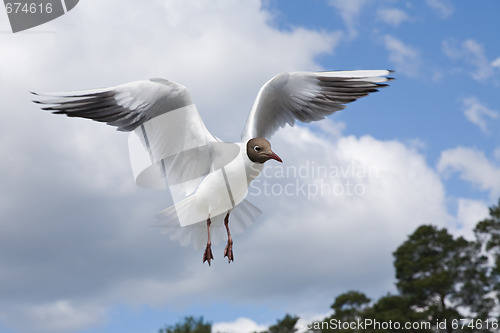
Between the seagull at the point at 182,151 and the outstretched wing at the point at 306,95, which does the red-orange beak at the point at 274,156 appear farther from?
the outstretched wing at the point at 306,95

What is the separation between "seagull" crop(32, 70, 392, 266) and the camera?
24.5ft

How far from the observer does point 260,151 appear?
7.30 m

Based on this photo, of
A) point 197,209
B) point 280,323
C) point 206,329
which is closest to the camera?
point 197,209

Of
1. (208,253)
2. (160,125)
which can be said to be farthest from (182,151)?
(208,253)

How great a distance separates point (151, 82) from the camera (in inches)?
308

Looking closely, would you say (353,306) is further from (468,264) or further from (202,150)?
(202,150)

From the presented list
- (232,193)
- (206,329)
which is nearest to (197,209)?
(232,193)

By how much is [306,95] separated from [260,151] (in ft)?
7.08

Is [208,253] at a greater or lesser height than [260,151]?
lesser

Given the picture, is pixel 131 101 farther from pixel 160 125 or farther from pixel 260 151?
pixel 260 151

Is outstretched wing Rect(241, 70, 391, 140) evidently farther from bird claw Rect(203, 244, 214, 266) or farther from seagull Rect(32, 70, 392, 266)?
bird claw Rect(203, 244, 214, 266)

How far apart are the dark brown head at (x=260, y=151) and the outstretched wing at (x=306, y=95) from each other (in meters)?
1.39

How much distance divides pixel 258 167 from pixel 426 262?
23290 millimetres

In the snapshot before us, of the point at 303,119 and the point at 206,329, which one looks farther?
the point at 206,329
